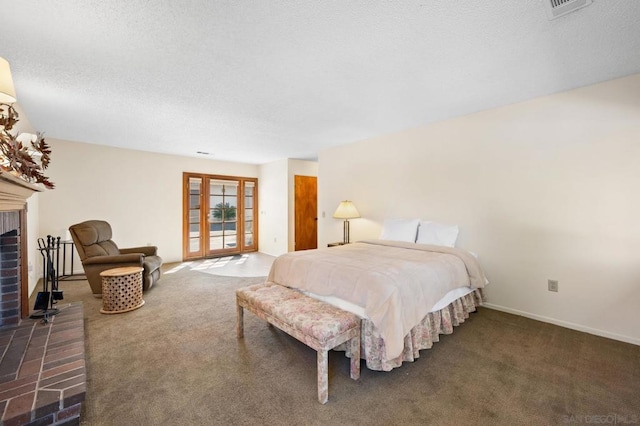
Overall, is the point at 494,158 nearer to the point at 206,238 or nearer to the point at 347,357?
the point at 347,357

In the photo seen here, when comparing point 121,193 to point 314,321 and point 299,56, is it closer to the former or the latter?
point 299,56

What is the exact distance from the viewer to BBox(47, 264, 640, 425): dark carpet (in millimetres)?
1536

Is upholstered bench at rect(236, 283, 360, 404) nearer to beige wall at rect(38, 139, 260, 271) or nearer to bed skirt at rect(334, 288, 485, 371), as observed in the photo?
bed skirt at rect(334, 288, 485, 371)

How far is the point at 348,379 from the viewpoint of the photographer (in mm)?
1871

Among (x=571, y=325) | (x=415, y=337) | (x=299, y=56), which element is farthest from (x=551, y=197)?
(x=299, y=56)

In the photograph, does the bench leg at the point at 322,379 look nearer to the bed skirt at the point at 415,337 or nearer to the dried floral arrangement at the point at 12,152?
the bed skirt at the point at 415,337

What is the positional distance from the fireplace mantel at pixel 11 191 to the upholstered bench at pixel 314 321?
171 centimetres

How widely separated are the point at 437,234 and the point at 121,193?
18.4 feet

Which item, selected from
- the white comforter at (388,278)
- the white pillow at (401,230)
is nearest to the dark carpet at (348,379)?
the white comforter at (388,278)

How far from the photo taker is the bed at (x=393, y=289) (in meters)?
1.87

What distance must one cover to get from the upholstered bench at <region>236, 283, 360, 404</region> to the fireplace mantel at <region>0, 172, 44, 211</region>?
171 centimetres

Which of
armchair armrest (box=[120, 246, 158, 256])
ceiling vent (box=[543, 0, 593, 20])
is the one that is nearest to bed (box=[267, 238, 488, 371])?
ceiling vent (box=[543, 0, 593, 20])

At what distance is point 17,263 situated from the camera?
2.33 m

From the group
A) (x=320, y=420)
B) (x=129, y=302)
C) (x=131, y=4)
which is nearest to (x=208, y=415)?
(x=320, y=420)
